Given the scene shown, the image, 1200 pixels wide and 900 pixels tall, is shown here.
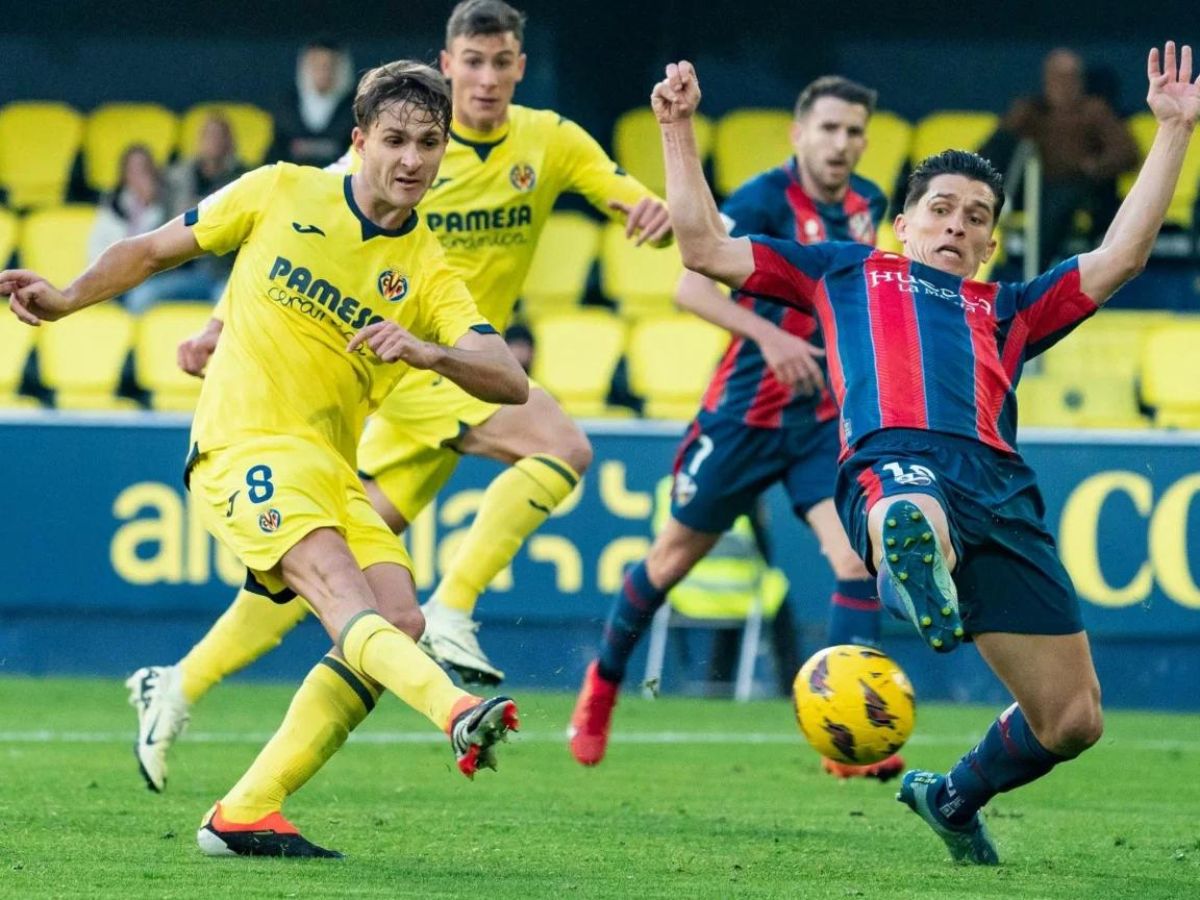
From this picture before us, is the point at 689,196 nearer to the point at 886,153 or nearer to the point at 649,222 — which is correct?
the point at 649,222

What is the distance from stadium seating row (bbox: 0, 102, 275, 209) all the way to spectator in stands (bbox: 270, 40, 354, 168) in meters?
1.01

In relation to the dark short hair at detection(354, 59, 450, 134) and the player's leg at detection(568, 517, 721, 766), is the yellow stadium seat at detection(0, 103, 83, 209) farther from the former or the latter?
the dark short hair at detection(354, 59, 450, 134)

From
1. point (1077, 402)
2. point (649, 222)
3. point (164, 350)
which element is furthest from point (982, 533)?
point (164, 350)

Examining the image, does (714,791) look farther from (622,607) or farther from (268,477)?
(268,477)

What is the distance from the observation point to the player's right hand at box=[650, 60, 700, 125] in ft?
18.7

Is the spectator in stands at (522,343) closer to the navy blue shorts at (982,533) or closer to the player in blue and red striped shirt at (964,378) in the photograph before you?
the player in blue and red striped shirt at (964,378)

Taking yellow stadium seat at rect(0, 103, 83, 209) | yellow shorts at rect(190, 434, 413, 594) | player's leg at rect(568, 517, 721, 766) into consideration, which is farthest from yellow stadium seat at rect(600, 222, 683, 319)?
yellow shorts at rect(190, 434, 413, 594)

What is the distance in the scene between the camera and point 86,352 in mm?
13438

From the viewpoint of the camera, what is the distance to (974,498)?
18.3 ft

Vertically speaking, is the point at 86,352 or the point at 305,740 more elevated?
the point at 305,740

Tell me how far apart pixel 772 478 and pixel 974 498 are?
9.27 ft

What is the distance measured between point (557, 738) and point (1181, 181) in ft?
23.3

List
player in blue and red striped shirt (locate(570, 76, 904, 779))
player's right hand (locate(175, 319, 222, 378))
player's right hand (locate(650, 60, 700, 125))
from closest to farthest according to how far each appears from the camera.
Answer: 1. player's right hand (locate(650, 60, 700, 125))
2. player's right hand (locate(175, 319, 222, 378))
3. player in blue and red striped shirt (locate(570, 76, 904, 779))

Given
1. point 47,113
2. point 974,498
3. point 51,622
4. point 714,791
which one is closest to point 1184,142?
point 974,498
